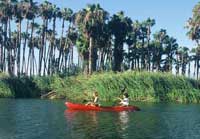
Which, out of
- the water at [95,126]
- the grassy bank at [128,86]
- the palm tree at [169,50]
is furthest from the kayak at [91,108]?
the palm tree at [169,50]

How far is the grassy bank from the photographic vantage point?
6316 centimetres

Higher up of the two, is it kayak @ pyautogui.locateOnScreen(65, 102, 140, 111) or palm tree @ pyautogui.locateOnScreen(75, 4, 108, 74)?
palm tree @ pyautogui.locateOnScreen(75, 4, 108, 74)

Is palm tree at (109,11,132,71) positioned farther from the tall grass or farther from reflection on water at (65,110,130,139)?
reflection on water at (65,110,130,139)

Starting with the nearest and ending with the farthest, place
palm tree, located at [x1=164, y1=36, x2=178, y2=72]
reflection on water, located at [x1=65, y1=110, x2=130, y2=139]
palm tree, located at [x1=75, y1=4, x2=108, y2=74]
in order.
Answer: reflection on water, located at [x1=65, y1=110, x2=130, y2=139]
palm tree, located at [x1=75, y1=4, x2=108, y2=74]
palm tree, located at [x1=164, y1=36, x2=178, y2=72]

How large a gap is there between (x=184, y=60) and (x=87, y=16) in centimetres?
5374

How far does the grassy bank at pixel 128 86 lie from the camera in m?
63.2

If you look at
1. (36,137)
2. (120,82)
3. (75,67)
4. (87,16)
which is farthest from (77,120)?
(75,67)

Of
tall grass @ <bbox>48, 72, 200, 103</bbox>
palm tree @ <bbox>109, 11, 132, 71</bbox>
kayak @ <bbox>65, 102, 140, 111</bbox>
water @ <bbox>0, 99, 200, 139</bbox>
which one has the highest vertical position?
palm tree @ <bbox>109, 11, 132, 71</bbox>

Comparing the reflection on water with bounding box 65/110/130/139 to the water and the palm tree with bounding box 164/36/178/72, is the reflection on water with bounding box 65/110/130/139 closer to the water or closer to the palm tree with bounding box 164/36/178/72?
the water

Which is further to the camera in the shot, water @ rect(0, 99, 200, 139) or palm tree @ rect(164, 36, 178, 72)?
palm tree @ rect(164, 36, 178, 72)

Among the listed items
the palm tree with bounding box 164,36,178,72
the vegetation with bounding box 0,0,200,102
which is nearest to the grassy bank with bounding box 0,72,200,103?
the vegetation with bounding box 0,0,200,102

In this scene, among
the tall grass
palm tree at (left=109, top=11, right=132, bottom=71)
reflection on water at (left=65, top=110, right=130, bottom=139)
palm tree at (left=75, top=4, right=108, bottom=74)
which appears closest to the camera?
reflection on water at (left=65, top=110, right=130, bottom=139)

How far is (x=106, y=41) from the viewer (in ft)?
285

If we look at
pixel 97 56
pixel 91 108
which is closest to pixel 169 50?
pixel 97 56
